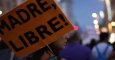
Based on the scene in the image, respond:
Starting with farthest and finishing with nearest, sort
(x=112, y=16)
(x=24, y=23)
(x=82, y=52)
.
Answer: (x=112, y=16), (x=82, y=52), (x=24, y=23)

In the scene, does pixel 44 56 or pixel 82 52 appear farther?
pixel 82 52

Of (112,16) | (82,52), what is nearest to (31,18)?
(82,52)

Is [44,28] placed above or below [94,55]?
above

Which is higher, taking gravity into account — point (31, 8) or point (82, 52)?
point (31, 8)

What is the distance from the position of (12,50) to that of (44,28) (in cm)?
46

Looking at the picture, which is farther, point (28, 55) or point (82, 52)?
point (82, 52)

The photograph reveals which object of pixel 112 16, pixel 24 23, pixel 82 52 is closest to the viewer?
pixel 24 23

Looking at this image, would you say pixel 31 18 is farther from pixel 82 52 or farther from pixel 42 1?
pixel 82 52

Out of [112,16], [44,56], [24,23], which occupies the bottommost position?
[112,16]

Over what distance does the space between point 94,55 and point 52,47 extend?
11.1 feet

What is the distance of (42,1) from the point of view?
5824 millimetres

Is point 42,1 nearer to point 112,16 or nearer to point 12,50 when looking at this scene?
point 12,50

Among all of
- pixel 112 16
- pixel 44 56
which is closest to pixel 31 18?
pixel 44 56

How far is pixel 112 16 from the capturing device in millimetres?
80625
